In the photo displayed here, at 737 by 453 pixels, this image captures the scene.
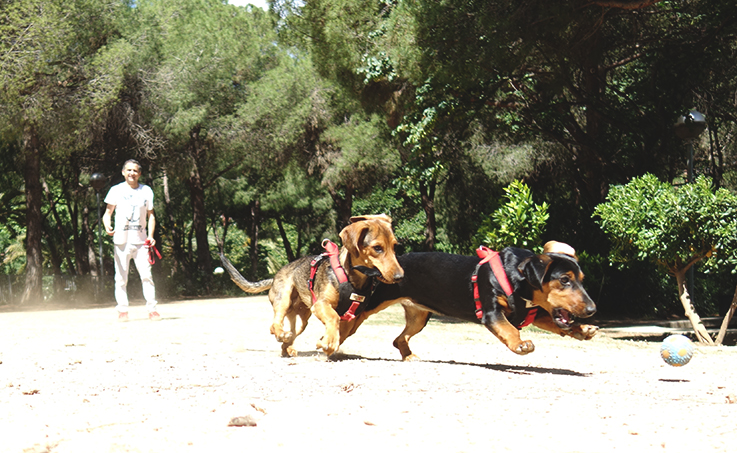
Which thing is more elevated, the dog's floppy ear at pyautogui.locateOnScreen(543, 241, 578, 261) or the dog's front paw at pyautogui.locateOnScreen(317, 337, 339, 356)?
the dog's floppy ear at pyautogui.locateOnScreen(543, 241, 578, 261)

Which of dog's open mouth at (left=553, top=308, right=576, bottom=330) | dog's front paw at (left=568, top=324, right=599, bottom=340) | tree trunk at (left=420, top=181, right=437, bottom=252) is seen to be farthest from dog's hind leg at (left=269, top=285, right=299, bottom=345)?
tree trunk at (left=420, top=181, right=437, bottom=252)

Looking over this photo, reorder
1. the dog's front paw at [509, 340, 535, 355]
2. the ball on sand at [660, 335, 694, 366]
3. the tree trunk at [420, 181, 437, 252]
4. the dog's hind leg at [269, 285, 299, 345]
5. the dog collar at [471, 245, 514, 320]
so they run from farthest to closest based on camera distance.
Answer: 1. the tree trunk at [420, 181, 437, 252]
2. the dog's hind leg at [269, 285, 299, 345]
3. the ball on sand at [660, 335, 694, 366]
4. the dog collar at [471, 245, 514, 320]
5. the dog's front paw at [509, 340, 535, 355]

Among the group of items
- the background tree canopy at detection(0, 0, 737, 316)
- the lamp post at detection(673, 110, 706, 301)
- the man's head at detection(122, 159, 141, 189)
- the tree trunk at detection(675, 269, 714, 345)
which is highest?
the background tree canopy at detection(0, 0, 737, 316)

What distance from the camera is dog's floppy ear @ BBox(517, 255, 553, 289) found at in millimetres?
5711

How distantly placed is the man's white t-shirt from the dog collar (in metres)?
5.92

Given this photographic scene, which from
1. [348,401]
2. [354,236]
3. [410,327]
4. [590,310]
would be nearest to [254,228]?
[410,327]

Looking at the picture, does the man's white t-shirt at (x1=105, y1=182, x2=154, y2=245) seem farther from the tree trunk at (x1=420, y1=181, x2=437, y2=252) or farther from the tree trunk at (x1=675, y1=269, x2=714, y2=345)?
the tree trunk at (x1=420, y1=181, x2=437, y2=252)

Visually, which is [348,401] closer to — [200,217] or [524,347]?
[524,347]

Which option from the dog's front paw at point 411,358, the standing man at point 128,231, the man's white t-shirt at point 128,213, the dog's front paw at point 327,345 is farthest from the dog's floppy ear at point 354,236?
the man's white t-shirt at point 128,213

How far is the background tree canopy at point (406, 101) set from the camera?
13.6 metres

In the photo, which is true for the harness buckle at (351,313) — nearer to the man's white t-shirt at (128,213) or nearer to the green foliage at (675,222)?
the man's white t-shirt at (128,213)

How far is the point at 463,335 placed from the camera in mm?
10523

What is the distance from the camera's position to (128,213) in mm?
10336

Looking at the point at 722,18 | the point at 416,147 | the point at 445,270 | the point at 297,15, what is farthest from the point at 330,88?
the point at 445,270
